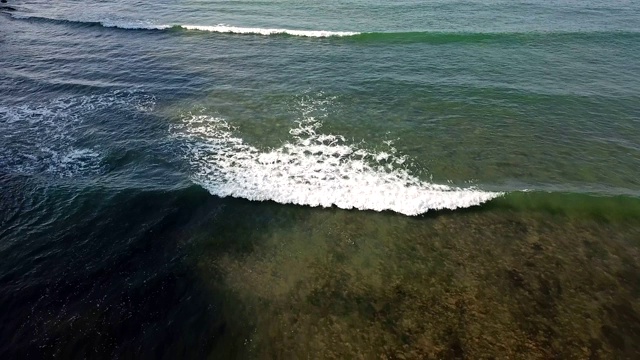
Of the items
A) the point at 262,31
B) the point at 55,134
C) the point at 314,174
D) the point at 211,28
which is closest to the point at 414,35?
the point at 262,31

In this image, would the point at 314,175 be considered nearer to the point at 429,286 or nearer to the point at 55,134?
the point at 429,286

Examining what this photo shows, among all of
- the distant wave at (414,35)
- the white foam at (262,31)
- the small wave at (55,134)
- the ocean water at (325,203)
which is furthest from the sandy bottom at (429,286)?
the white foam at (262,31)

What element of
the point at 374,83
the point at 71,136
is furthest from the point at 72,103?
the point at 374,83

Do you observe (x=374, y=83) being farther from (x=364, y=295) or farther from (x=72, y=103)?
(x=72, y=103)

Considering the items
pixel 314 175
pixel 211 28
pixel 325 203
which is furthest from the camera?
pixel 211 28

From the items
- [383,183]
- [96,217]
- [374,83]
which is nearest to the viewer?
[96,217]

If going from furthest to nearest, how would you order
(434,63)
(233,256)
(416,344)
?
1. (434,63)
2. (233,256)
3. (416,344)

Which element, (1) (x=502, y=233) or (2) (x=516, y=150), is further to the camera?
(2) (x=516, y=150)
